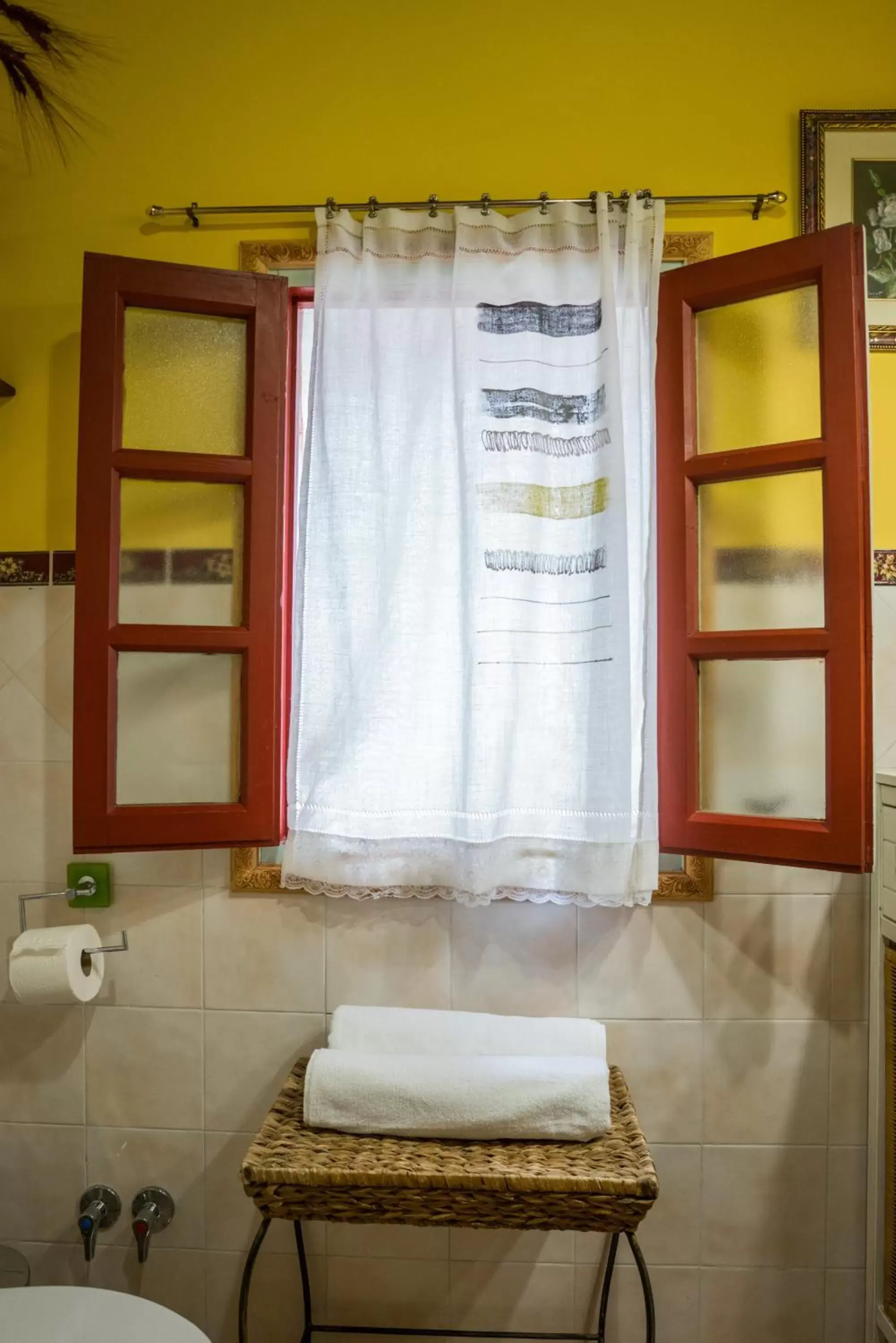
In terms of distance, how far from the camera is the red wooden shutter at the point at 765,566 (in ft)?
4.82

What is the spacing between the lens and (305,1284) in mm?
1710

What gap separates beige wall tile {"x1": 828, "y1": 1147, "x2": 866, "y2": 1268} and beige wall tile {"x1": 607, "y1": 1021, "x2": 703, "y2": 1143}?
0.27 meters

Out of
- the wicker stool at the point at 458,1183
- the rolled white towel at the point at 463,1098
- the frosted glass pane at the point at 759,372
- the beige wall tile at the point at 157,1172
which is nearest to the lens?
the wicker stool at the point at 458,1183

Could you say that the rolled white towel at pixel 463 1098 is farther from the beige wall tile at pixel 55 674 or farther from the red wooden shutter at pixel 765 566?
the beige wall tile at pixel 55 674

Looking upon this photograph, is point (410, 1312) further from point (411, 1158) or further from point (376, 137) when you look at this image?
point (376, 137)

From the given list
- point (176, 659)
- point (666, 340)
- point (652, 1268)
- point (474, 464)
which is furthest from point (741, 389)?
point (652, 1268)

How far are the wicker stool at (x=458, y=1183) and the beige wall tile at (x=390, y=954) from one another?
12.2 inches

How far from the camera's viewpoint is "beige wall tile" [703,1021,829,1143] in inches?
67.3

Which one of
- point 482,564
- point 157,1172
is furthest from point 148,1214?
point 482,564

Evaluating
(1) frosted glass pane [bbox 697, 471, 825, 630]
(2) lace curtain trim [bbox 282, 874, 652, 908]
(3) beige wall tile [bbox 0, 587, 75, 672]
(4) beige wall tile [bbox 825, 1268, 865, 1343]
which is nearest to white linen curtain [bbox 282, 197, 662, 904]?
(2) lace curtain trim [bbox 282, 874, 652, 908]

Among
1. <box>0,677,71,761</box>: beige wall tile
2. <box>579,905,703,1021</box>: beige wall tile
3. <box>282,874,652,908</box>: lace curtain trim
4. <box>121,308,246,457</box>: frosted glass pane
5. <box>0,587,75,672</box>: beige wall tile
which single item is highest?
<box>121,308,246,457</box>: frosted glass pane

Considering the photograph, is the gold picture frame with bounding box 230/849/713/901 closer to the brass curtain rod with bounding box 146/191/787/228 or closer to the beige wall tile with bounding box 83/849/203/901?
the beige wall tile with bounding box 83/849/203/901

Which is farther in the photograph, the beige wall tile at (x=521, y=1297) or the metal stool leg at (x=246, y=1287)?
the beige wall tile at (x=521, y=1297)

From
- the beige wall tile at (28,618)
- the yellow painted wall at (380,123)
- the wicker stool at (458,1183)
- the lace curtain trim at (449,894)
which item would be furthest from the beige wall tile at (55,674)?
the wicker stool at (458,1183)
